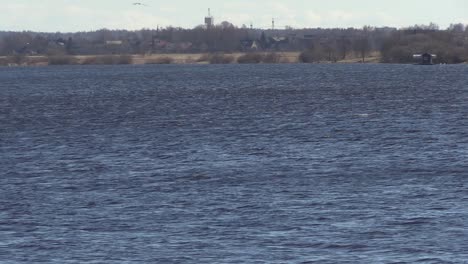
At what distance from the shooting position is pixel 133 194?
44.6 meters

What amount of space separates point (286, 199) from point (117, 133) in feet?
106

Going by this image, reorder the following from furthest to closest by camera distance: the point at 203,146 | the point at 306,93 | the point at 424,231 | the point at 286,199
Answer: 1. the point at 306,93
2. the point at 203,146
3. the point at 286,199
4. the point at 424,231

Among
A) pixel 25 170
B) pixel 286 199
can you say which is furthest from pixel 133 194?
pixel 25 170

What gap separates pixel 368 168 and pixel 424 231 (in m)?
14.8

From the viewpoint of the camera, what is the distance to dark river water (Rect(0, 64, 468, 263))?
34656 mm

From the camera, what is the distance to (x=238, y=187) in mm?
45625

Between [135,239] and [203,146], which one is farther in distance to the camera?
[203,146]

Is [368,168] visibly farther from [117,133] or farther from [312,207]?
[117,133]

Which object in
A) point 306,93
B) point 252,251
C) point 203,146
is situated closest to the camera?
point 252,251

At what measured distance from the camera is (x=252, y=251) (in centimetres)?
3403

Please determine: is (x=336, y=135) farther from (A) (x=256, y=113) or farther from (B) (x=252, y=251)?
(B) (x=252, y=251)

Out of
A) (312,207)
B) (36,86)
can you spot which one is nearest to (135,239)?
(312,207)

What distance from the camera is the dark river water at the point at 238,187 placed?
114ft

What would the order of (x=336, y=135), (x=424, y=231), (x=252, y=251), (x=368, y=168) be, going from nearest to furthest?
(x=252, y=251), (x=424, y=231), (x=368, y=168), (x=336, y=135)
